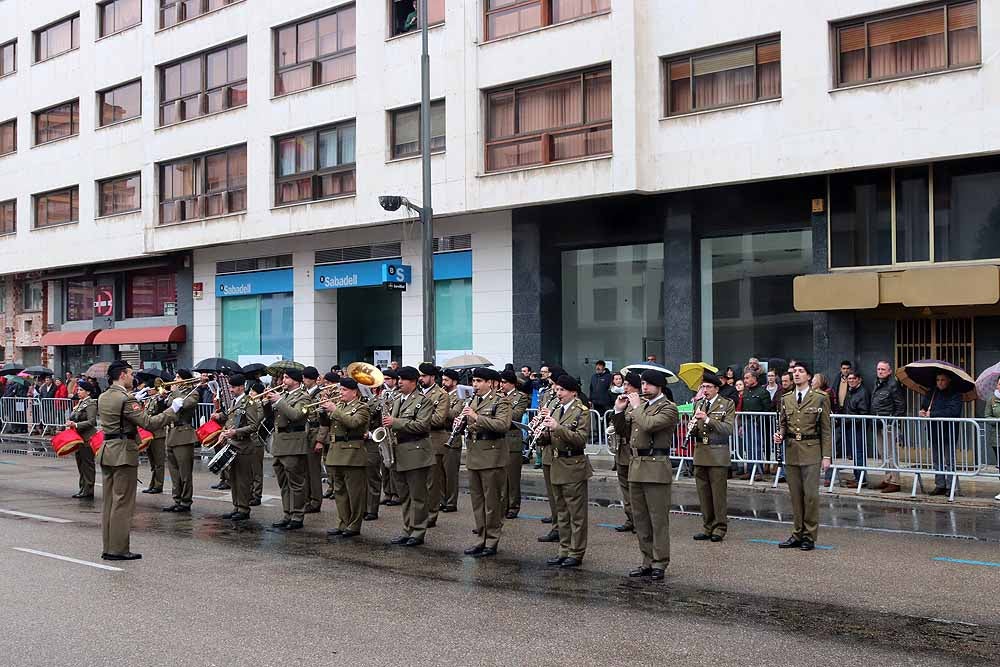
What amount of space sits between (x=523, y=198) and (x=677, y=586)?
1482 cm

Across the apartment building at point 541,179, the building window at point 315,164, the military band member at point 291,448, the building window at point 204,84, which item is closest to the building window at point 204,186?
the apartment building at point 541,179

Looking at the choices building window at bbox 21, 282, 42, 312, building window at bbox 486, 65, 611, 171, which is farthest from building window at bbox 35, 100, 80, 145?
building window at bbox 486, 65, 611, 171

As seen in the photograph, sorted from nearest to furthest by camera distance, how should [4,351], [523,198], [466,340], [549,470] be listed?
[549,470], [523,198], [466,340], [4,351]

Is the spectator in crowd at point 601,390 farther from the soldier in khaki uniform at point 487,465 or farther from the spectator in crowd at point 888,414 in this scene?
the soldier in khaki uniform at point 487,465

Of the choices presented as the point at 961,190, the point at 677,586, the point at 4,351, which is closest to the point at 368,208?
the point at 961,190

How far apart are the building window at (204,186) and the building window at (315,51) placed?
2.62 meters

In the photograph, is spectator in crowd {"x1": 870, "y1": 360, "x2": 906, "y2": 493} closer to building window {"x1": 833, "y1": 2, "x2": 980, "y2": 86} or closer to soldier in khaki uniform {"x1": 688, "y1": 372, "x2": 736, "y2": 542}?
soldier in khaki uniform {"x1": 688, "y1": 372, "x2": 736, "y2": 542}

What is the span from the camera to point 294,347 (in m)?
29.7

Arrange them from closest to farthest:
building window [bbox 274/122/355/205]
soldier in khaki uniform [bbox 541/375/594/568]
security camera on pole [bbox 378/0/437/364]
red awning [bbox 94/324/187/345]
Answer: soldier in khaki uniform [bbox 541/375/594/568]
security camera on pole [bbox 378/0/437/364]
building window [bbox 274/122/355/205]
red awning [bbox 94/324/187/345]

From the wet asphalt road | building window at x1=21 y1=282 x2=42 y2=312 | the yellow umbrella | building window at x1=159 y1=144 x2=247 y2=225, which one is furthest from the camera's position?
building window at x1=21 y1=282 x2=42 y2=312

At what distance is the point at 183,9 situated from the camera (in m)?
32.5

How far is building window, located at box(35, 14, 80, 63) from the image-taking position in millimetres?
37281

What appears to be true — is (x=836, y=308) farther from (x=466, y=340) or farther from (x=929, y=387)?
(x=466, y=340)

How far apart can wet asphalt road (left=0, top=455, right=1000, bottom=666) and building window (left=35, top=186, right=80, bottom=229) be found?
2605cm
